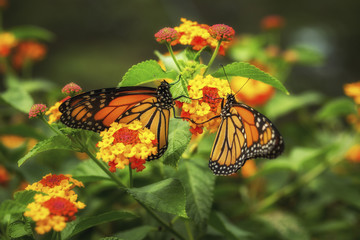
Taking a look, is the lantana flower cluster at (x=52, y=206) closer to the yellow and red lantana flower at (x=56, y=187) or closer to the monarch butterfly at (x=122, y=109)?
the yellow and red lantana flower at (x=56, y=187)

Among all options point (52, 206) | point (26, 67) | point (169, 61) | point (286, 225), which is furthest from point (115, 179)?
point (26, 67)

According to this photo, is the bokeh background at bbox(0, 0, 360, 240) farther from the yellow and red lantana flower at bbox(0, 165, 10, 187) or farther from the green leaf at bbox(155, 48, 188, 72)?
the green leaf at bbox(155, 48, 188, 72)

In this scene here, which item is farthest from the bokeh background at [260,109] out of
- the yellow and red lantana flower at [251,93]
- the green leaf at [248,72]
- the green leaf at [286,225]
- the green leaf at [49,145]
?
the green leaf at [248,72]

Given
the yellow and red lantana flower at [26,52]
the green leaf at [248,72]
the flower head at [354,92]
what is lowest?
the green leaf at [248,72]

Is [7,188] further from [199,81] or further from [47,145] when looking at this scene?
[199,81]

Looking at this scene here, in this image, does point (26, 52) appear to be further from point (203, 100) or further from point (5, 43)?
point (203, 100)

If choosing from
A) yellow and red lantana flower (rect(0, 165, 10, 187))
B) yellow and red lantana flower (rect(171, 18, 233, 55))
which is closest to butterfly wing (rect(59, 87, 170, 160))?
yellow and red lantana flower (rect(171, 18, 233, 55))
